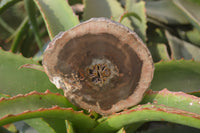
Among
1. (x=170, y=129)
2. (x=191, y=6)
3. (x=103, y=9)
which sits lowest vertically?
(x=170, y=129)

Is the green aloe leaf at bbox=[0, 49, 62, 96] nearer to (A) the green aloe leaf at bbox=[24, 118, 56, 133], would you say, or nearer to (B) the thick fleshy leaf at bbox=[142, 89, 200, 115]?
(A) the green aloe leaf at bbox=[24, 118, 56, 133]

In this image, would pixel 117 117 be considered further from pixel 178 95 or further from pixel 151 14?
pixel 151 14

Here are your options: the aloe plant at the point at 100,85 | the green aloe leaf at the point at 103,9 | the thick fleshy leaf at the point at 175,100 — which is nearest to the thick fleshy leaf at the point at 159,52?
the aloe plant at the point at 100,85

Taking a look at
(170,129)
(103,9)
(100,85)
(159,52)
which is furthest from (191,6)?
(100,85)

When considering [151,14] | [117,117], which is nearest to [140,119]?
[117,117]

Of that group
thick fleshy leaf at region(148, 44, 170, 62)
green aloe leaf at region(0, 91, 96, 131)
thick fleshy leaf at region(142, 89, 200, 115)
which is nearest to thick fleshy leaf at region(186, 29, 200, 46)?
thick fleshy leaf at region(148, 44, 170, 62)

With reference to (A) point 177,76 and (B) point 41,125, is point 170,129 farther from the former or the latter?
(B) point 41,125

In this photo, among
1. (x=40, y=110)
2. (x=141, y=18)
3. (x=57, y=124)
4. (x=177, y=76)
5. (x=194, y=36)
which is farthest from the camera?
(x=194, y=36)
